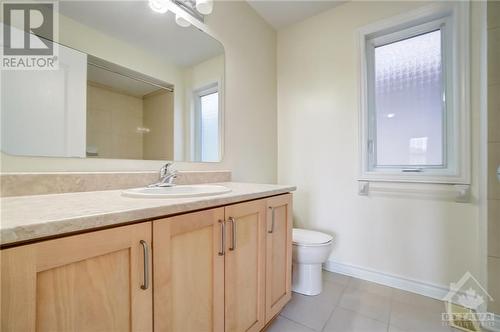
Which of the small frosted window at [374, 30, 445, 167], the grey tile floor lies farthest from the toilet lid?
the small frosted window at [374, 30, 445, 167]

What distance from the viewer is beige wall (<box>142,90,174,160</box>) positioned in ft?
4.17

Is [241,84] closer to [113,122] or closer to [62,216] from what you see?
[113,122]

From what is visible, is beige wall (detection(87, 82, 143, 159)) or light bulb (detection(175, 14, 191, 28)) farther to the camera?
light bulb (detection(175, 14, 191, 28))

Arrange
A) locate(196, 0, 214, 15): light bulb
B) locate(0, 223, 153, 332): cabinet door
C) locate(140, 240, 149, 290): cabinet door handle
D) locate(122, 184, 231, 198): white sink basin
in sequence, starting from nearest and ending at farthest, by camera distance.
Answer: locate(0, 223, 153, 332): cabinet door
locate(140, 240, 149, 290): cabinet door handle
locate(122, 184, 231, 198): white sink basin
locate(196, 0, 214, 15): light bulb

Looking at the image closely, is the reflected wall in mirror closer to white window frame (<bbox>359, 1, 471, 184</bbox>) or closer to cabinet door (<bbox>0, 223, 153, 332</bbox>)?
cabinet door (<bbox>0, 223, 153, 332</bbox>)

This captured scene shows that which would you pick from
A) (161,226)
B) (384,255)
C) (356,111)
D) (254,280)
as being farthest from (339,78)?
(161,226)

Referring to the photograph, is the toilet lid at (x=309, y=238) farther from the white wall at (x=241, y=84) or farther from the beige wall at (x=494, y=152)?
the beige wall at (x=494, y=152)

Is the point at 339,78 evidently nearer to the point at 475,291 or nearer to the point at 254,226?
the point at 254,226

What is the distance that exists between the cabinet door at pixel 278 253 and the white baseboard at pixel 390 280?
817mm

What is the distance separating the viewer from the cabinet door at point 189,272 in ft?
2.28

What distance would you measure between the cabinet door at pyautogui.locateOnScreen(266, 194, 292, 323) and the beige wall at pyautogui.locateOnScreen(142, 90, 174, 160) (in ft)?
2.38

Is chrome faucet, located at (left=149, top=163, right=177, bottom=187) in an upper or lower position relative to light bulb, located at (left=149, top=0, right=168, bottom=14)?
lower

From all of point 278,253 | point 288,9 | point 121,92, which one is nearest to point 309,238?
point 278,253

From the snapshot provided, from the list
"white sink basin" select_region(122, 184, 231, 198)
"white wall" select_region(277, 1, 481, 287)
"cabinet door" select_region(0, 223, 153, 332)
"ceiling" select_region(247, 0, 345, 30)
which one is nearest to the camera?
"cabinet door" select_region(0, 223, 153, 332)
